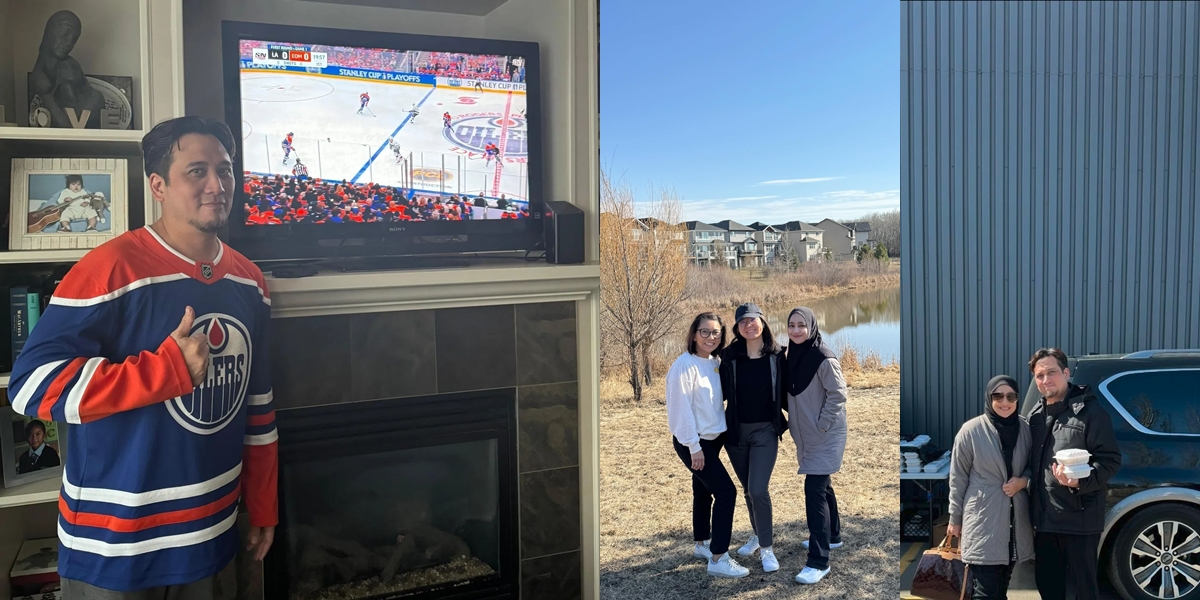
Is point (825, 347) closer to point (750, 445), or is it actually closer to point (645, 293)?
point (750, 445)

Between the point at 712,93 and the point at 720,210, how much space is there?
380 mm

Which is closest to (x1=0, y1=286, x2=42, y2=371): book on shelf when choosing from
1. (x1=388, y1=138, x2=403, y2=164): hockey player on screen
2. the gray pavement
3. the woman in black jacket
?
(x1=388, y1=138, x2=403, y2=164): hockey player on screen

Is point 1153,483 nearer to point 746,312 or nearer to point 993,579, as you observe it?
point 993,579

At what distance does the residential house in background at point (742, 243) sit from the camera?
2.62 m

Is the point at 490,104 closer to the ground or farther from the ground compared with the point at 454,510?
farther from the ground

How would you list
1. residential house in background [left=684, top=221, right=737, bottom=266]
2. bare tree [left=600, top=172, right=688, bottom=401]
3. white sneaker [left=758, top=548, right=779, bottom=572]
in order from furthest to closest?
white sneaker [left=758, top=548, right=779, bottom=572] → residential house in background [left=684, top=221, right=737, bottom=266] → bare tree [left=600, top=172, right=688, bottom=401]

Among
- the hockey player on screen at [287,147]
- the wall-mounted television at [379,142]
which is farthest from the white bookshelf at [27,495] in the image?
the hockey player on screen at [287,147]

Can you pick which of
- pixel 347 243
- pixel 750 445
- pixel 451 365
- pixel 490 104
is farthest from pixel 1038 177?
pixel 347 243

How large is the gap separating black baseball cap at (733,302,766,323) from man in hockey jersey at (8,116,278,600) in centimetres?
143

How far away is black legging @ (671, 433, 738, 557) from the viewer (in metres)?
2.56

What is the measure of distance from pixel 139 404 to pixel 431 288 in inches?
29.8

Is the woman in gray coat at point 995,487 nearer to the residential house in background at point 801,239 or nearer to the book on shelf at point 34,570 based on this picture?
the residential house in background at point 801,239

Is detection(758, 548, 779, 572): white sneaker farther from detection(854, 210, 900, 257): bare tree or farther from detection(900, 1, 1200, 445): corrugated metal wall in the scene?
detection(854, 210, 900, 257): bare tree

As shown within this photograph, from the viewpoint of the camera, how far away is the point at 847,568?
2.84 m
